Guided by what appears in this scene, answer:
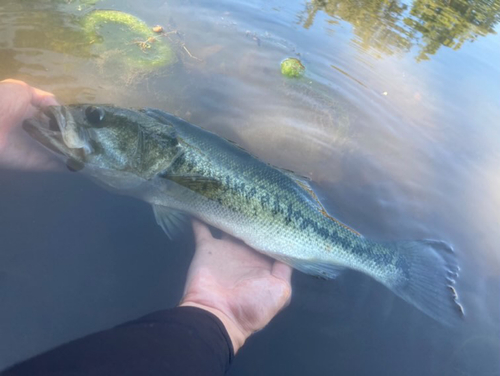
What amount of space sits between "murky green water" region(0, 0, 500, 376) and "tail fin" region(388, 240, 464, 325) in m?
0.15

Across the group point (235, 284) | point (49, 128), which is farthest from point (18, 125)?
point (235, 284)

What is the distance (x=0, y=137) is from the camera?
2.72 m

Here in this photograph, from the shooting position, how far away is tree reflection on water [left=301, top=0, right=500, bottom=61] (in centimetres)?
647

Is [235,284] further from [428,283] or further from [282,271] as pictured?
[428,283]

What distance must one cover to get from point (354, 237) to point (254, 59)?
3.18 meters

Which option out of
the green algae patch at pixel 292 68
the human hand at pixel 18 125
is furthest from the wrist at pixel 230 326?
the green algae patch at pixel 292 68

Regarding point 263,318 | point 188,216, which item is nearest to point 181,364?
point 263,318

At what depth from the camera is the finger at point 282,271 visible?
276 centimetres

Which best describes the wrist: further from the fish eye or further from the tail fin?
the fish eye

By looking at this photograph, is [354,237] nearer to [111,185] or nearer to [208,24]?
[111,185]

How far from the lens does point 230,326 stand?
2.43 meters

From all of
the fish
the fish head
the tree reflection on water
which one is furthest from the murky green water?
the fish head

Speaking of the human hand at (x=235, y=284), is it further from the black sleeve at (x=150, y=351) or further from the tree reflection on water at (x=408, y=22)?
A: the tree reflection on water at (x=408, y=22)

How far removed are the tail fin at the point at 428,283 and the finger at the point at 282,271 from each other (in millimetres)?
810
